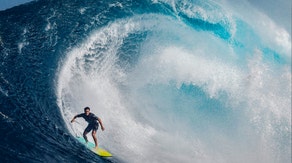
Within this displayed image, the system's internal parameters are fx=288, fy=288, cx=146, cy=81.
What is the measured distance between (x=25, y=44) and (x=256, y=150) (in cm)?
1106

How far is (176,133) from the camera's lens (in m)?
12.1

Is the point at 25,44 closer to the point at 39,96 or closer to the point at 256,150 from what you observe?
the point at 39,96

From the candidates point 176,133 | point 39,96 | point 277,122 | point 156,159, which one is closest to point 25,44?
point 39,96

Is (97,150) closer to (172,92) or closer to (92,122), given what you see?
(92,122)

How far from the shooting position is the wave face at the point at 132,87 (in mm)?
7828

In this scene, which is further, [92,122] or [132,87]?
[132,87]

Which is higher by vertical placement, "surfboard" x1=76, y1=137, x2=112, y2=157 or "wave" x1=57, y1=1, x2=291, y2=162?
"wave" x1=57, y1=1, x2=291, y2=162

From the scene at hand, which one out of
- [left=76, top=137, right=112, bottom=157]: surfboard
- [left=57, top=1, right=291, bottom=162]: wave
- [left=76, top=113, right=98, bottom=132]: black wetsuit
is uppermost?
[left=57, top=1, right=291, bottom=162]: wave

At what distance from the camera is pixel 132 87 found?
12602 mm

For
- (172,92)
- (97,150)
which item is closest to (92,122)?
(97,150)

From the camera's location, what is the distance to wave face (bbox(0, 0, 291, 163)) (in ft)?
25.7

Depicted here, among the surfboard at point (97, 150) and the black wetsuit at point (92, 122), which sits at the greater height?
the black wetsuit at point (92, 122)

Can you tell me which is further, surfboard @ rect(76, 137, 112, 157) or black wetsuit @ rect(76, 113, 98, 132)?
black wetsuit @ rect(76, 113, 98, 132)

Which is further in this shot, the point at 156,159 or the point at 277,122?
the point at 277,122
